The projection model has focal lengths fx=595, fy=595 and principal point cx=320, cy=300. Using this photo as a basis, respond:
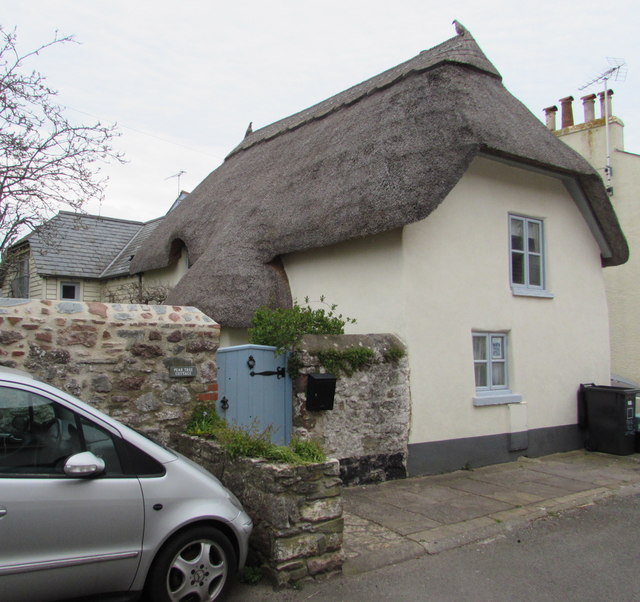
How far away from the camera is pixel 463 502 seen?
22.9ft

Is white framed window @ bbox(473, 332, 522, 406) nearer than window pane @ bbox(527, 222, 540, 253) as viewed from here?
Yes

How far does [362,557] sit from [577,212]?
850 cm

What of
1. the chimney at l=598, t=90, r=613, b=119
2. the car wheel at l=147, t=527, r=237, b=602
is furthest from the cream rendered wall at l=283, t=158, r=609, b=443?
the chimney at l=598, t=90, r=613, b=119

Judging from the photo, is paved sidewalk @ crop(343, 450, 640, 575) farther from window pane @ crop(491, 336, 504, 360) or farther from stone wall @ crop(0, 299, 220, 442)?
stone wall @ crop(0, 299, 220, 442)

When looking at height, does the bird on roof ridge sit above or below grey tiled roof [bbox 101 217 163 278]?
above

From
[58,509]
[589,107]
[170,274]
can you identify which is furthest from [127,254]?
[58,509]

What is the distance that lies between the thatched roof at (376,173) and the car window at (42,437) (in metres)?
5.23

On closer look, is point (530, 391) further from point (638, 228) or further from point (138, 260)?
point (138, 260)

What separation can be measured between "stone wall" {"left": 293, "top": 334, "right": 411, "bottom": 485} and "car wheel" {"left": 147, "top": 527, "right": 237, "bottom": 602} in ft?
10.3

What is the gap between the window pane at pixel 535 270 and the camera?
10398 millimetres

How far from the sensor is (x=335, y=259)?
9.49 metres

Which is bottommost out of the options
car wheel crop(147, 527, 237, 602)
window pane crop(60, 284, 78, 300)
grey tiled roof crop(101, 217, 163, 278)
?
car wheel crop(147, 527, 237, 602)

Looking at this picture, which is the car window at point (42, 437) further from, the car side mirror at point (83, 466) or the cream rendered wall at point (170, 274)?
the cream rendered wall at point (170, 274)

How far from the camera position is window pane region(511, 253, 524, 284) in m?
10.1
